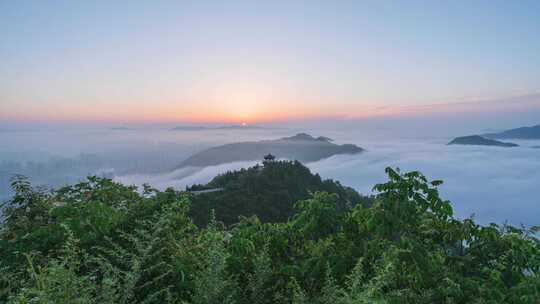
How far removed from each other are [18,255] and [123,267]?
4.08 ft

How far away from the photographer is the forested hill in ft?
170

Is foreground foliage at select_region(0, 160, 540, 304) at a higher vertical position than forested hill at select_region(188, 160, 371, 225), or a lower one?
higher

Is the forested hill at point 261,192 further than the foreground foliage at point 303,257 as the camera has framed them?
Yes

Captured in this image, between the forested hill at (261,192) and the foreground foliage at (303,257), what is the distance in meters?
40.6

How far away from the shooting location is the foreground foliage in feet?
9.49

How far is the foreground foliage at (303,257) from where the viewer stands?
9.49 feet

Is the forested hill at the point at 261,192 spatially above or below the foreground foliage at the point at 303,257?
below

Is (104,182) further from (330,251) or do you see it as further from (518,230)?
(518,230)

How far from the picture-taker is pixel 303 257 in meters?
4.02

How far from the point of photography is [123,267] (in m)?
3.83

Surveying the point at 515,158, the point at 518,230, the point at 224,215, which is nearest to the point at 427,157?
the point at 515,158

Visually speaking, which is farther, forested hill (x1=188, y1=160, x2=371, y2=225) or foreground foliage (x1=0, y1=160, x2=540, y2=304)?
forested hill (x1=188, y1=160, x2=371, y2=225)

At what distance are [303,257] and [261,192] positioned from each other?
59.4m

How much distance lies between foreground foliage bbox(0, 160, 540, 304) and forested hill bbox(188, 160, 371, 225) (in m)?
40.6
